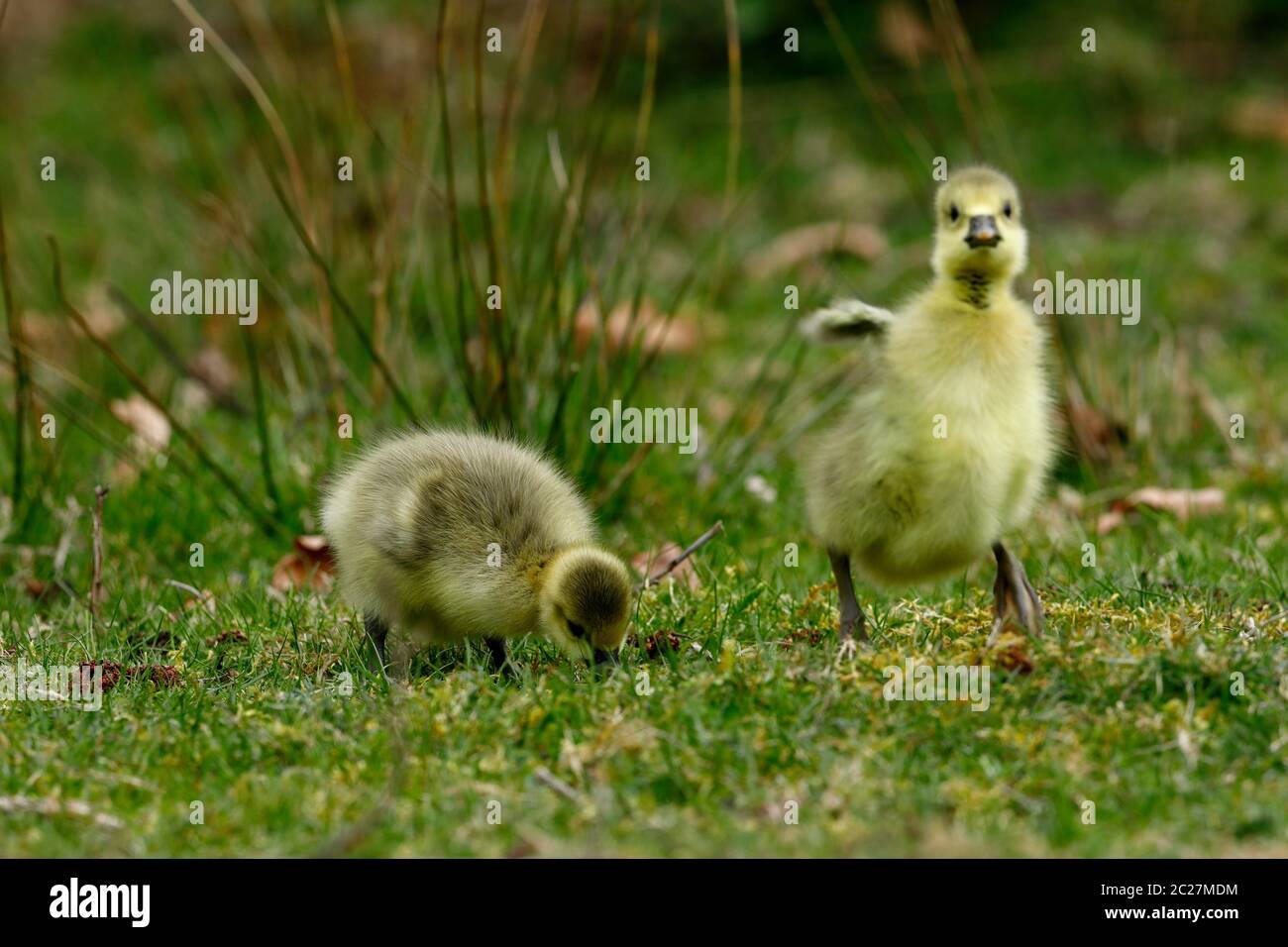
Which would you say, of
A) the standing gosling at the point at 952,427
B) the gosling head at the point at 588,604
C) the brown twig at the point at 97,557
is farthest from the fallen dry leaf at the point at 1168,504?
the brown twig at the point at 97,557

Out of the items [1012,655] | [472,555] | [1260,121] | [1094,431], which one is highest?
[1260,121]

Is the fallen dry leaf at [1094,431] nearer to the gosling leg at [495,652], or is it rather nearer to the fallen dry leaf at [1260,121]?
the gosling leg at [495,652]

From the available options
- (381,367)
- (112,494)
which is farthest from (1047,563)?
(112,494)

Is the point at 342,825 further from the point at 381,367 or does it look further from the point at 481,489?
the point at 381,367

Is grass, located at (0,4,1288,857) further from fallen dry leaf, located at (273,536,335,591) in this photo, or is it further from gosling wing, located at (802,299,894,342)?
gosling wing, located at (802,299,894,342)

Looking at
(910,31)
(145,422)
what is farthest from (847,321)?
(910,31)

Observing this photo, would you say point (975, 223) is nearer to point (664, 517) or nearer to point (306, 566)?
point (664, 517)
